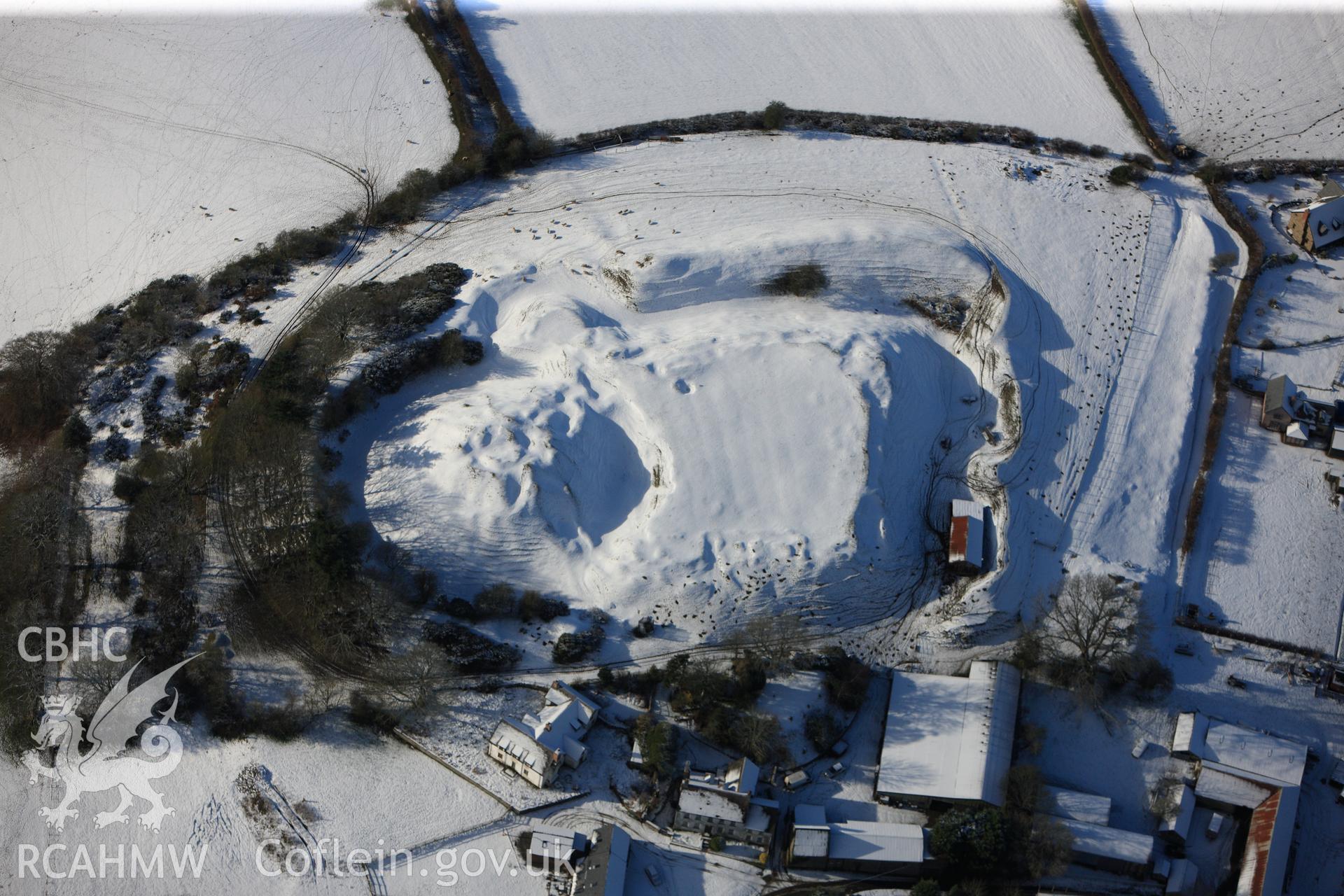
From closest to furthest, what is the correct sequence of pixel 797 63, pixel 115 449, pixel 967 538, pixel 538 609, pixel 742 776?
pixel 742 776
pixel 538 609
pixel 967 538
pixel 115 449
pixel 797 63

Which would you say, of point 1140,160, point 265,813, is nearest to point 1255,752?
point 1140,160

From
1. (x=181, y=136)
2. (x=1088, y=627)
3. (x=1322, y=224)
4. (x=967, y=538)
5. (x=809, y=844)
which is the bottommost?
(x=809, y=844)

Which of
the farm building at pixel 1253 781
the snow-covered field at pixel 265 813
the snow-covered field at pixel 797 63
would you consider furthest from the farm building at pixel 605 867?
the snow-covered field at pixel 797 63

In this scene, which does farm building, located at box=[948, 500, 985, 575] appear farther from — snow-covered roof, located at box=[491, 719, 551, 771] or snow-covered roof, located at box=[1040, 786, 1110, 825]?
snow-covered roof, located at box=[491, 719, 551, 771]

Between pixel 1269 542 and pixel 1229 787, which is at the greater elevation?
pixel 1269 542

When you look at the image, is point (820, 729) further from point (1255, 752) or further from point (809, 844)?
point (1255, 752)

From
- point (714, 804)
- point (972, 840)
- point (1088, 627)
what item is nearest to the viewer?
point (972, 840)

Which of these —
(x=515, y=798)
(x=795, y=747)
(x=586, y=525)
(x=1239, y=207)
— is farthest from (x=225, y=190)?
(x=1239, y=207)
